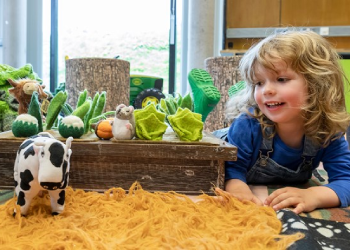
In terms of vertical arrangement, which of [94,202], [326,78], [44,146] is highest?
[326,78]

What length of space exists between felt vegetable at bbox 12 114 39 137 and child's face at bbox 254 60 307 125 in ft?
2.06

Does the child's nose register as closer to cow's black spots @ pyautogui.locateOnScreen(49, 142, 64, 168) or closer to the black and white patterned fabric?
the black and white patterned fabric

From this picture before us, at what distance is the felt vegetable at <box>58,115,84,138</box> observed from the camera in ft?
3.18

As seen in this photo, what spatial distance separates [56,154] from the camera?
0.65 metres

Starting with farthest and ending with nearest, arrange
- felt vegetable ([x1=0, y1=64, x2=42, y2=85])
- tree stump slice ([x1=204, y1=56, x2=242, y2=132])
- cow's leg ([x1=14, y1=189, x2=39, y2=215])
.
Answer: tree stump slice ([x1=204, y1=56, x2=242, y2=132])
felt vegetable ([x1=0, y1=64, x2=42, y2=85])
cow's leg ([x1=14, y1=189, x2=39, y2=215])

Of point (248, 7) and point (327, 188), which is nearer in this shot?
point (327, 188)

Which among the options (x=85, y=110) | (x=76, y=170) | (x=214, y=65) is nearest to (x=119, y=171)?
(x=76, y=170)

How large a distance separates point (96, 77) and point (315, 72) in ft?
4.55

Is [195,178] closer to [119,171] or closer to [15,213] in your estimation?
[119,171]

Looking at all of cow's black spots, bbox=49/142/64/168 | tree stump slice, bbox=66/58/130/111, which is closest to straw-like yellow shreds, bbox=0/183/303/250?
cow's black spots, bbox=49/142/64/168

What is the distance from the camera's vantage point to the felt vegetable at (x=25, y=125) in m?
0.95

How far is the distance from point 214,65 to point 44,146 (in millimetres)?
1475

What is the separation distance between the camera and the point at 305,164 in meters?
1.09

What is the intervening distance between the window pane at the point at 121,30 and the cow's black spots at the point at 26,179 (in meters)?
3.26
